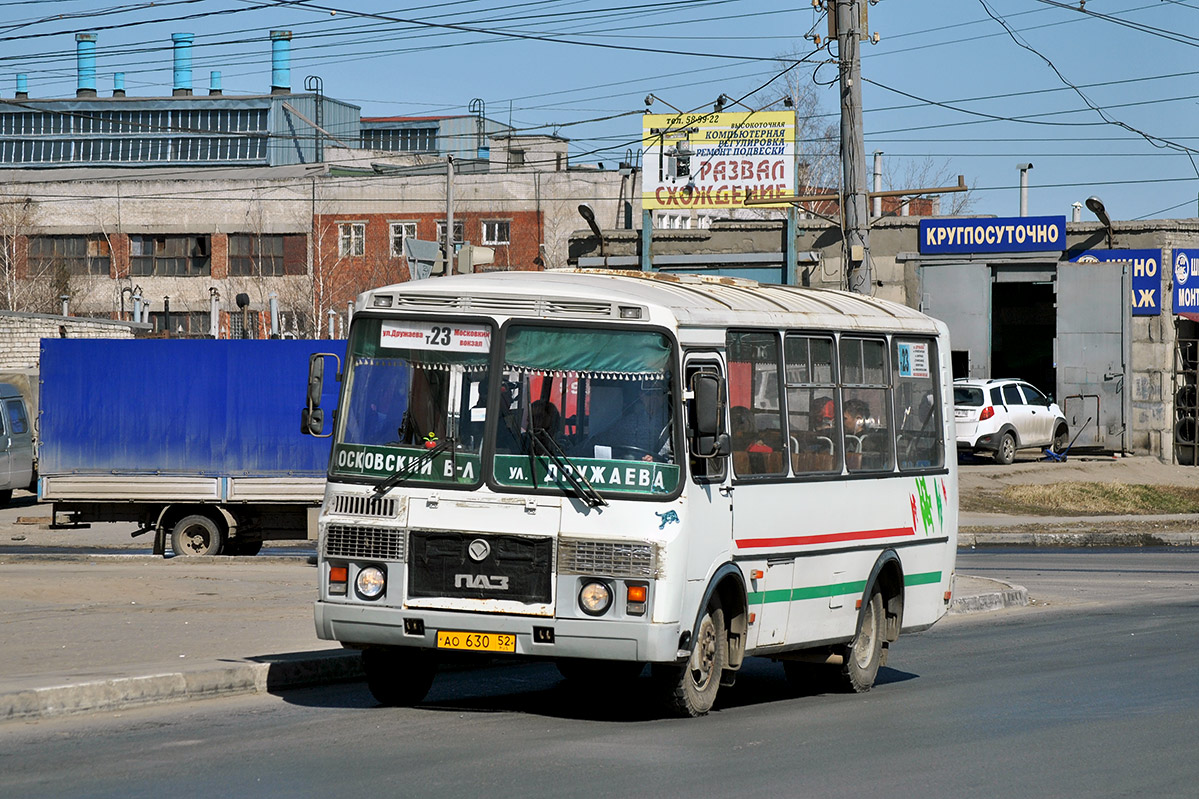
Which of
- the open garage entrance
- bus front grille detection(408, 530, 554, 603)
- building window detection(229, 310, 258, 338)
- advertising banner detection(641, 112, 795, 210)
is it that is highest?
advertising banner detection(641, 112, 795, 210)

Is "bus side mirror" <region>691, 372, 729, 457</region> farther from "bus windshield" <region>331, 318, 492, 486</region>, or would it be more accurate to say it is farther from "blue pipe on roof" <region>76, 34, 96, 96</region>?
"blue pipe on roof" <region>76, 34, 96, 96</region>

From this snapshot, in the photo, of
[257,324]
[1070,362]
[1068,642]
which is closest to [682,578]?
[1068,642]

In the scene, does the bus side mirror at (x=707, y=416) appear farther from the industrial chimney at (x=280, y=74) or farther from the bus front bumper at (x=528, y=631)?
the industrial chimney at (x=280, y=74)

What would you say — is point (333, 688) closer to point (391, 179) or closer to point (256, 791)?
point (256, 791)

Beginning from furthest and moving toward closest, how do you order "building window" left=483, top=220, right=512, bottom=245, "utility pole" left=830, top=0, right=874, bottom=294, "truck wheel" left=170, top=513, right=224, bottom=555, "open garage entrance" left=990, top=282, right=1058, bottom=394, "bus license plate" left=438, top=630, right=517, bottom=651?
"building window" left=483, top=220, right=512, bottom=245, "open garage entrance" left=990, top=282, right=1058, bottom=394, "truck wheel" left=170, top=513, right=224, bottom=555, "utility pole" left=830, top=0, right=874, bottom=294, "bus license plate" left=438, top=630, right=517, bottom=651

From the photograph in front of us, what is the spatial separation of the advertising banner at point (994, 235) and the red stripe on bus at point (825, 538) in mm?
28644

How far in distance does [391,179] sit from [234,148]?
18.5 meters

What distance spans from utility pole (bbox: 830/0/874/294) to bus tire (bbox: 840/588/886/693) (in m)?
8.77

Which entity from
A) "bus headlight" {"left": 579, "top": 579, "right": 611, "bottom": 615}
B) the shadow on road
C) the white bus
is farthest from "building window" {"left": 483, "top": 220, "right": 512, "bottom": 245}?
"bus headlight" {"left": 579, "top": 579, "right": 611, "bottom": 615}

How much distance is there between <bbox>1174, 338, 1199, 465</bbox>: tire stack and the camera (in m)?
39.2

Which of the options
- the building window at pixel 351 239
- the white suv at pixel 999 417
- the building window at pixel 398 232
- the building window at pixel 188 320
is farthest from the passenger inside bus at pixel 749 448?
the building window at pixel 188 320

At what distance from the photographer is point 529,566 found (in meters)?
9.24

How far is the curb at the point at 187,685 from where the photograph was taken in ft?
30.3

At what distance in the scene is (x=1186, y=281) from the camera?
129ft
